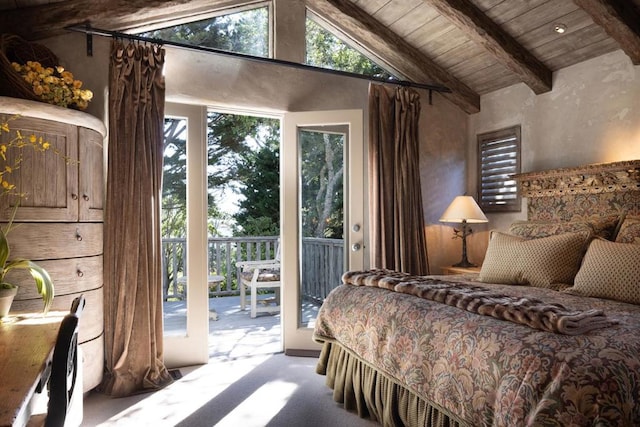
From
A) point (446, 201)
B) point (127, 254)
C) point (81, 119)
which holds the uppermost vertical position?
point (81, 119)

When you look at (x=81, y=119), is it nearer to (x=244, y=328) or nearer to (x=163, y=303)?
(x=163, y=303)

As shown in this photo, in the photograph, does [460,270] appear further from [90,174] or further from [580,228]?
[90,174]

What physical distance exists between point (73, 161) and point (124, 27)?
3.94 feet

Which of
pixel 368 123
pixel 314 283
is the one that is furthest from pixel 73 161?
pixel 368 123

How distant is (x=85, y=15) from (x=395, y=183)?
2637 mm

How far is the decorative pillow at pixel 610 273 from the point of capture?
2.12 metres

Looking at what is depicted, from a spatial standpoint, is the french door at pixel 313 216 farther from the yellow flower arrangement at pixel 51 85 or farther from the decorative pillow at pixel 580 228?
the decorative pillow at pixel 580 228

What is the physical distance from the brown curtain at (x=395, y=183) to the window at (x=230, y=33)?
1.03 meters

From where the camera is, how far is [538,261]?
102 inches

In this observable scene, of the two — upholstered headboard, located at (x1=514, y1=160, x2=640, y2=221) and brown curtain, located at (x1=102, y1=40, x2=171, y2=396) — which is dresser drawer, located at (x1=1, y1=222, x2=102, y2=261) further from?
upholstered headboard, located at (x1=514, y1=160, x2=640, y2=221)

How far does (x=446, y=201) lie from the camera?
14.1 ft

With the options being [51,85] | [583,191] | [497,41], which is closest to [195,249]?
[51,85]

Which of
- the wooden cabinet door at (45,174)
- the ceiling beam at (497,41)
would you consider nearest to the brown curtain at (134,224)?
the wooden cabinet door at (45,174)

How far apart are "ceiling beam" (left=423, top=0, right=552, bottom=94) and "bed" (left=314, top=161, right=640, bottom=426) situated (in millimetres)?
799
